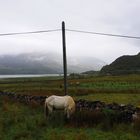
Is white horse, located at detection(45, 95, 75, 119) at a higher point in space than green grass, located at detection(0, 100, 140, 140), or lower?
higher

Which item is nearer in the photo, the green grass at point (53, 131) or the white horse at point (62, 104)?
the green grass at point (53, 131)

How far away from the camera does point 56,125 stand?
60.4 feet

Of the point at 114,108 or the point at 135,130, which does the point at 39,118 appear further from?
the point at 135,130

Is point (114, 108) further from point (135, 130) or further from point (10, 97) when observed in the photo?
point (10, 97)

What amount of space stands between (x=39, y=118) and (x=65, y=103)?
1776 mm

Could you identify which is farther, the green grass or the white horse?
the white horse

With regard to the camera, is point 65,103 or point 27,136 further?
point 65,103

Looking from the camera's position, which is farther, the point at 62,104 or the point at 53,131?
the point at 62,104

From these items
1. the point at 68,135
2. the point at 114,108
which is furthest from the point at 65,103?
the point at 68,135

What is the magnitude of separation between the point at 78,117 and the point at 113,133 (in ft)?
11.4

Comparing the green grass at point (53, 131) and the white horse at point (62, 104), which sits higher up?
the white horse at point (62, 104)

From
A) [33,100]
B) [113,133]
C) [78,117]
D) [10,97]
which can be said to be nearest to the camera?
[113,133]

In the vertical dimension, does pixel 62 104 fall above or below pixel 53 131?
above

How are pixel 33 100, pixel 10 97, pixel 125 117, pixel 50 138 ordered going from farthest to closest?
pixel 10 97
pixel 33 100
pixel 125 117
pixel 50 138
